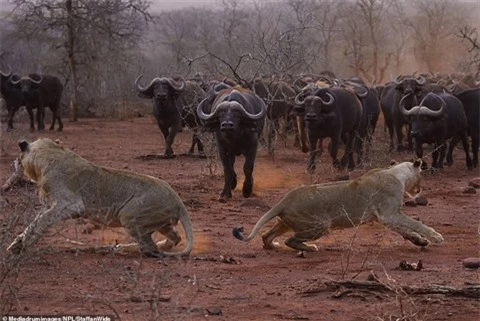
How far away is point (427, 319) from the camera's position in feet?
20.4

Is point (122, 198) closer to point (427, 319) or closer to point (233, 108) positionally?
point (427, 319)

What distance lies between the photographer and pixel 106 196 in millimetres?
8195

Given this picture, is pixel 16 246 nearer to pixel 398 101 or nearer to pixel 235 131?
pixel 235 131

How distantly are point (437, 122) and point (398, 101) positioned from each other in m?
3.51

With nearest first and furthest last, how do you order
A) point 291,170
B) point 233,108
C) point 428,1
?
point 233,108, point 291,170, point 428,1

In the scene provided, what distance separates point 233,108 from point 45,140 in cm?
417

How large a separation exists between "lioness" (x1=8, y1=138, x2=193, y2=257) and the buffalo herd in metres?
3.94

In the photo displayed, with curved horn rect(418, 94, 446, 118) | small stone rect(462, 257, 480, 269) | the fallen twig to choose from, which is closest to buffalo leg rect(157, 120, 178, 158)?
curved horn rect(418, 94, 446, 118)

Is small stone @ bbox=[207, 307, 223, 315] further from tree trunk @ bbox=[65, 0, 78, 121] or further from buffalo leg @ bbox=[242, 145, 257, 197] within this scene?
tree trunk @ bbox=[65, 0, 78, 121]

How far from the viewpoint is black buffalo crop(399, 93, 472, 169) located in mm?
15852

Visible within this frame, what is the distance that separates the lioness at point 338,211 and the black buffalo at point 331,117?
18.5 feet

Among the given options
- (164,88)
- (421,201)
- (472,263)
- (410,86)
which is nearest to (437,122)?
(410,86)

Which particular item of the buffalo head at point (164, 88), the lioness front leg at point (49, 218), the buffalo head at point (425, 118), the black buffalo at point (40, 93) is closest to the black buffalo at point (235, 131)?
the buffalo head at point (425, 118)

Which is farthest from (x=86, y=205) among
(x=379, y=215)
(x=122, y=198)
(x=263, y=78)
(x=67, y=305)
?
(x=263, y=78)
